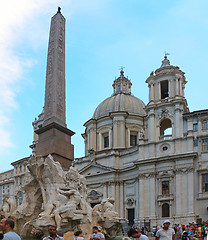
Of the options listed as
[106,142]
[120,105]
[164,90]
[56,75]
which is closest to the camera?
[56,75]

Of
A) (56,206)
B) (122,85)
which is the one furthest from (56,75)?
(122,85)

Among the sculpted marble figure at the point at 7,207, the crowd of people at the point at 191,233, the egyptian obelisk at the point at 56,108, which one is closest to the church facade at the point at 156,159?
the crowd of people at the point at 191,233

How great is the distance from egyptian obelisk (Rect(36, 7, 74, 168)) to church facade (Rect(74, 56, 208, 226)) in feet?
76.1

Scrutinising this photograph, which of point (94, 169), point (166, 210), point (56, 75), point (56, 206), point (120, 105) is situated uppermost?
point (120, 105)

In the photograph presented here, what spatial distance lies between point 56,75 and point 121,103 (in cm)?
3345

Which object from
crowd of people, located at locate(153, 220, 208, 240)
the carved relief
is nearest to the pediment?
the carved relief

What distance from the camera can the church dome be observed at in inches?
2071

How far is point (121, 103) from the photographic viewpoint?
52.8m

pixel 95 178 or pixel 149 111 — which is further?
pixel 95 178

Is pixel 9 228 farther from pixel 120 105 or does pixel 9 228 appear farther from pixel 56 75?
pixel 120 105

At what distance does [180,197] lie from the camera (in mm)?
39219

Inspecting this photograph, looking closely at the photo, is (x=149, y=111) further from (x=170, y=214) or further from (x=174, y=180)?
(x=170, y=214)

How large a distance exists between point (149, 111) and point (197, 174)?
9.47 meters

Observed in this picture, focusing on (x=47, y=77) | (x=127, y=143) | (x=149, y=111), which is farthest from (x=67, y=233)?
(x=127, y=143)
